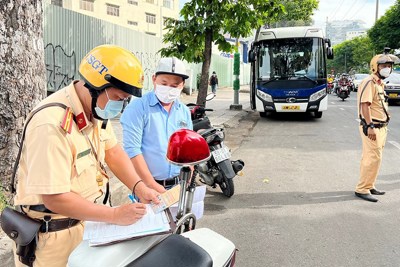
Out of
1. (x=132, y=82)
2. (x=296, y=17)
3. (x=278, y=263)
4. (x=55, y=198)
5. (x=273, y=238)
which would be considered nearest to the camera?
(x=55, y=198)

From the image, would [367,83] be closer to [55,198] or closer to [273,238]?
[273,238]

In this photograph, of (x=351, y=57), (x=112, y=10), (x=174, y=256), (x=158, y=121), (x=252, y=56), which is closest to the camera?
(x=174, y=256)

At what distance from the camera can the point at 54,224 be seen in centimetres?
169

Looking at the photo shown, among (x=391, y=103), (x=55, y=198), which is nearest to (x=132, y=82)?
(x=55, y=198)

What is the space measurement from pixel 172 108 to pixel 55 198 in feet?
5.20

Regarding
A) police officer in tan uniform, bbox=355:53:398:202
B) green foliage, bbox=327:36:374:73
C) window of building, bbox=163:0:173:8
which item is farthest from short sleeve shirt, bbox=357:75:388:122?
green foliage, bbox=327:36:374:73

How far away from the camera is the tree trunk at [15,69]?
3418 mm

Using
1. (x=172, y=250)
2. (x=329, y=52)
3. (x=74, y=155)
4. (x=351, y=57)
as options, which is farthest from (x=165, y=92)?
(x=351, y=57)

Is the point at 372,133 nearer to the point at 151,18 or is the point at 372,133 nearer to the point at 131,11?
the point at 131,11

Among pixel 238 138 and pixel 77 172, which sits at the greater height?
pixel 77 172

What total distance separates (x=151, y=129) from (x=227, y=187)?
8.06 ft

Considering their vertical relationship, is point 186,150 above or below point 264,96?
below

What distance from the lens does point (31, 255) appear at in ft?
5.57

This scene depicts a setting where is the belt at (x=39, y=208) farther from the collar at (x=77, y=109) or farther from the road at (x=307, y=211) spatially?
the road at (x=307, y=211)
